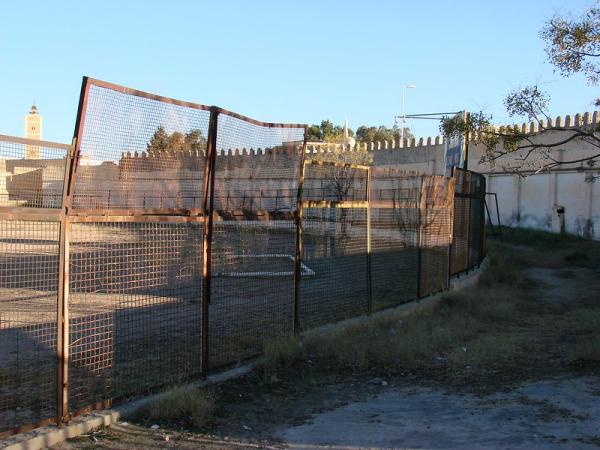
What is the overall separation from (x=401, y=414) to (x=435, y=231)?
681cm

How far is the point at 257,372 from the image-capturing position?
6.89 m

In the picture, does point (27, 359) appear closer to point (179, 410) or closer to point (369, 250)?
point (179, 410)

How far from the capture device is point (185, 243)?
6930 mm

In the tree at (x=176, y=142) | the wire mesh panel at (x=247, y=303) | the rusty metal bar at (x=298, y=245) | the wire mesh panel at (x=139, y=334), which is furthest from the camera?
the rusty metal bar at (x=298, y=245)

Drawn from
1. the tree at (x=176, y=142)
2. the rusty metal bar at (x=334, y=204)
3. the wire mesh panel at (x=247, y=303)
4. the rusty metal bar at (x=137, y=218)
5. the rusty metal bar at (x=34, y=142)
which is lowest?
the wire mesh panel at (x=247, y=303)

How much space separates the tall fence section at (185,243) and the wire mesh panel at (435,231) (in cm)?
4

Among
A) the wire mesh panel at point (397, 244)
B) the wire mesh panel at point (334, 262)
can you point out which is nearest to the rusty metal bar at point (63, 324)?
the wire mesh panel at point (334, 262)

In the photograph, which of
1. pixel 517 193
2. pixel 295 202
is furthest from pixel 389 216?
pixel 517 193

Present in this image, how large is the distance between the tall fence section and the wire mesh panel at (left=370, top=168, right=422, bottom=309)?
27 mm

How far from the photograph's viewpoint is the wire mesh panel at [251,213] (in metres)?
6.83

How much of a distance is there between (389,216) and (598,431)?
6508 millimetres

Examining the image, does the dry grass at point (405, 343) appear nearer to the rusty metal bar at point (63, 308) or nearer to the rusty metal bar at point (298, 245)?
the rusty metal bar at point (298, 245)

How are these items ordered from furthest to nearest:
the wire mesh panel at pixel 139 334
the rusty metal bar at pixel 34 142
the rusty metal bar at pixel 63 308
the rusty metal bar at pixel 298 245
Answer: the rusty metal bar at pixel 298 245
the wire mesh panel at pixel 139 334
the rusty metal bar at pixel 63 308
the rusty metal bar at pixel 34 142

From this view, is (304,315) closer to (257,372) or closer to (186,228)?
(257,372)
